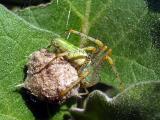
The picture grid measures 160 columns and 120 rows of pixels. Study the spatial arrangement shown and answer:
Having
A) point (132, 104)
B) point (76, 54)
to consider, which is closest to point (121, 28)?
point (76, 54)

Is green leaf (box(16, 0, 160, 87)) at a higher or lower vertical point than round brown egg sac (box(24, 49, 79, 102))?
higher

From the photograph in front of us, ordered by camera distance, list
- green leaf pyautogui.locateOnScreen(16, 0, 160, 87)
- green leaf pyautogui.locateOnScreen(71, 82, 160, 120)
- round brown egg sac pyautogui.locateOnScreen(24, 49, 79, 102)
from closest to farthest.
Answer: green leaf pyautogui.locateOnScreen(71, 82, 160, 120)
round brown egg sac pyautogui.locateOnScreen(24, 49, 79, 102)
green leaf pyautogui.locateOnScreen(16, 0, 160, 87)

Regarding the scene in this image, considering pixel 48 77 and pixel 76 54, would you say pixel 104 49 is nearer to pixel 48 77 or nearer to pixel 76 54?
pixel 76 54

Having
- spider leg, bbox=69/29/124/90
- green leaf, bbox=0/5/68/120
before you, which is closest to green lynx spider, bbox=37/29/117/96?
spider leg, bbox=69/29/124/90

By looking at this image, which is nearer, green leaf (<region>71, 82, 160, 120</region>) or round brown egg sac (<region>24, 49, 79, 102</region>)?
green leaf (<region>71, 82, 160, 120</region>)

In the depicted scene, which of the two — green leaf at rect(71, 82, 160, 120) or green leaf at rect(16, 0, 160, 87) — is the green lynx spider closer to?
green leaf at rect(16, 0, 160, 87)

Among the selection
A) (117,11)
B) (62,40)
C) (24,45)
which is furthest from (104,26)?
(24,45)
